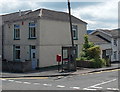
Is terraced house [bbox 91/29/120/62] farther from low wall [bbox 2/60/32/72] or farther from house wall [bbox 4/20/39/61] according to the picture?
low wall [bbox 2/60/32/72]

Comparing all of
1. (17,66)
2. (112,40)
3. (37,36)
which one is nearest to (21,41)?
(37,36)

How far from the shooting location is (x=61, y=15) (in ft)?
98.8

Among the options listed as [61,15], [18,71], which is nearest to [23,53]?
[18,71]

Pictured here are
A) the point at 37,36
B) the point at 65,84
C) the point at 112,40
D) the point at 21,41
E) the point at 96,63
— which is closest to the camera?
the point at 65,84

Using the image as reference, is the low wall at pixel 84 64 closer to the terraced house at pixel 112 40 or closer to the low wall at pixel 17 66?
the low wall at pixel 17 66

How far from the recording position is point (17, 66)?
22719 millimetres

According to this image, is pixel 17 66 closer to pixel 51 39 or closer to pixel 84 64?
pixel 51 39

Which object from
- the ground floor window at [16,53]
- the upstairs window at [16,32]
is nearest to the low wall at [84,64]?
the ground floor window at [16,53]

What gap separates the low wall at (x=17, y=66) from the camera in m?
22.4

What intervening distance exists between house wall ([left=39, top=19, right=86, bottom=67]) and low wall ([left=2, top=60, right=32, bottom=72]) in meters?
2.45

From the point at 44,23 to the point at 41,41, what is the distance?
2145 millimetres

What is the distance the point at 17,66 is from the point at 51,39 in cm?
587

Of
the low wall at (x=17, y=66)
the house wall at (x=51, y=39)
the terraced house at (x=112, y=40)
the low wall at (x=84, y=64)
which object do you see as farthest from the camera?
the terraced house at (x=112, y=40)

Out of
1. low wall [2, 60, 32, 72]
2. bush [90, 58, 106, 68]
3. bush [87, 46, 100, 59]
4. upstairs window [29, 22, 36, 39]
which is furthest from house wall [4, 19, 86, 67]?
bush [90, 58, 106, 68]
